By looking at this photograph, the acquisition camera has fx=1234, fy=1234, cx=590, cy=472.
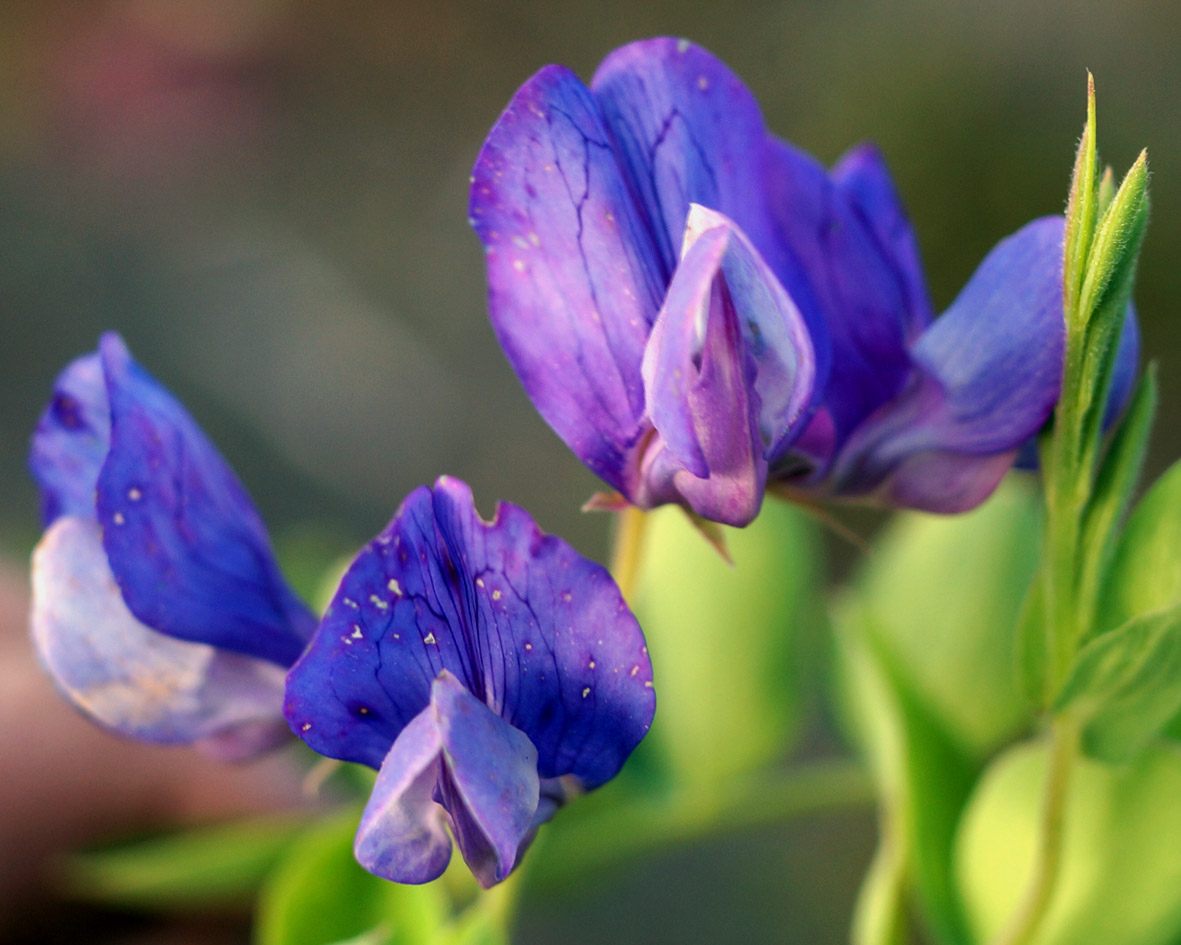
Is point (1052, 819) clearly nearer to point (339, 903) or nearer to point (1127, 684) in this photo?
point (1127, 684)

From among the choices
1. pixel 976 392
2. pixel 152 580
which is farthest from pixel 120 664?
pixel 976 392

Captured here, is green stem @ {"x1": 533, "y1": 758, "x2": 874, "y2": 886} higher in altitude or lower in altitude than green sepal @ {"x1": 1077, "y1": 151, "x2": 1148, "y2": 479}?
lower

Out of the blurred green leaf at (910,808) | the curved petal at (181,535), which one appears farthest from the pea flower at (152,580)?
the blurred green leaf at (910,808)

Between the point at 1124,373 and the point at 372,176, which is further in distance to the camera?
the point at 372,176

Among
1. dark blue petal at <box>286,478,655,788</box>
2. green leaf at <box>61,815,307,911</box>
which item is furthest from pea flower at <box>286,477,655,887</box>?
green leaf at <box>61,815,307,911</box>

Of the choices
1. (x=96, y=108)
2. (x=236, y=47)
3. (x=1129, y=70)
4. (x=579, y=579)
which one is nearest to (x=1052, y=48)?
(x=1129, y=70)

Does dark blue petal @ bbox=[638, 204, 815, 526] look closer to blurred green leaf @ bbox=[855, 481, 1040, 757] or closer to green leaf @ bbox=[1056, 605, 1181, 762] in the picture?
green leaf @ bbox=[1056, 605, 1181, 762]

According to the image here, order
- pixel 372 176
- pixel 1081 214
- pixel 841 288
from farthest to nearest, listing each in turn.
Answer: pixel 372 176 → pixel 841 288 → pixel 1081 214
